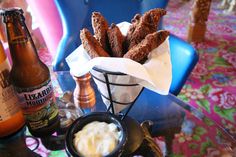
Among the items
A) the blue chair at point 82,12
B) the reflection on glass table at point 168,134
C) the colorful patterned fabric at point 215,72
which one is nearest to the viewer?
the reflection on glass table at point 168,134

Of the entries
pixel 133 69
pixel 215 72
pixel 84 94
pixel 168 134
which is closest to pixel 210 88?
pixel 215 72

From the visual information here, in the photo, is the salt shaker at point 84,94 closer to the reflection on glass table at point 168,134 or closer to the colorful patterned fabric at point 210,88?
the reflection on glass table at point 168,134

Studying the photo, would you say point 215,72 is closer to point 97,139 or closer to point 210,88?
point 210,88

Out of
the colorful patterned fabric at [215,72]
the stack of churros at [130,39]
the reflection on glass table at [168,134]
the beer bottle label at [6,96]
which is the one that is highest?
the stack of churros at [130,39]

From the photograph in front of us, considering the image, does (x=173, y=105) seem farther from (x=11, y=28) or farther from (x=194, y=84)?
(x=194, y=84)

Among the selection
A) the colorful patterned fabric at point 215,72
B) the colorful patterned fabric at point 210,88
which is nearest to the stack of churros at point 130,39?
the colorful patterned fabric at point 210,88

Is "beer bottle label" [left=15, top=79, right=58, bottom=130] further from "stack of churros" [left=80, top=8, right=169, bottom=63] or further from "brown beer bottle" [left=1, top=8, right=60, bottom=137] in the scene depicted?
"stack of churros" [left=80, top=8, right=169, bottom=63]
